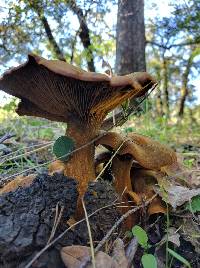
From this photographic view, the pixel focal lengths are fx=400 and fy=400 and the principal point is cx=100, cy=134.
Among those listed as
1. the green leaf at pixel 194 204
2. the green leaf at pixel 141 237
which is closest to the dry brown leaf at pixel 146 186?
the green leaf at pixel 194 204

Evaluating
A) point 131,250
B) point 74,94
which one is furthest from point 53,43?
point 131,250

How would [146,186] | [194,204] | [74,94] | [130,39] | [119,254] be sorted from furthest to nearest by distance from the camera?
[130,39]
[146,186]
[194,204]
[74,94]
[119,254]

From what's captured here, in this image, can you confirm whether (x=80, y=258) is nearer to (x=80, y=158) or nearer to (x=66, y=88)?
(x=80, y=158)

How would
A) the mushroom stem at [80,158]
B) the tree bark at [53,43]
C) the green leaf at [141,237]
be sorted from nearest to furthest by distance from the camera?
1. the green leaf at [141,237]
2. the mushroom stem at [80,158]
3. the tree bark at [53,43]

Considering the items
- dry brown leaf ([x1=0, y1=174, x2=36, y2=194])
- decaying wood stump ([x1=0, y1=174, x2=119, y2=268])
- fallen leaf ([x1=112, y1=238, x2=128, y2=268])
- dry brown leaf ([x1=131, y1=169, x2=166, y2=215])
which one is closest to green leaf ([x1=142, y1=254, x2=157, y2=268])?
fallen leaf ([x1=112, y1=238, x2=128, y2=268])

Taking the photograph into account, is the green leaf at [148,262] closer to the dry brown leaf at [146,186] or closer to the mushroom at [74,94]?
the dry brown leaf at [146,186]

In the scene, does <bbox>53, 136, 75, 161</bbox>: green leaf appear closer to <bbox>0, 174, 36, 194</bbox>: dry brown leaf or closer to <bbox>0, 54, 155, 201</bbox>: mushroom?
<bbox>0, 54, 155, 201</bbox>: mushroom
